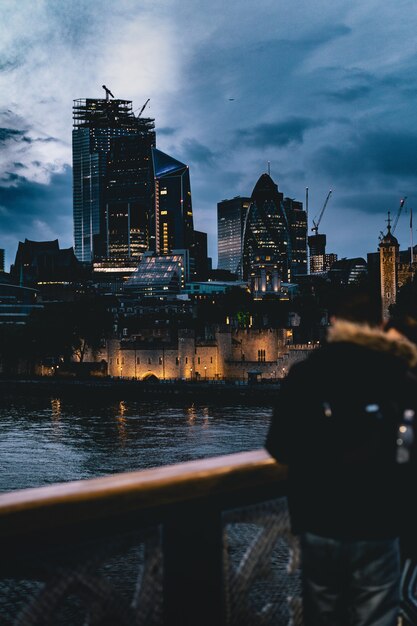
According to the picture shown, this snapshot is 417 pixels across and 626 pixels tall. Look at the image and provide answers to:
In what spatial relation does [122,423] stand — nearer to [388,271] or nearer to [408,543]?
[388,271]

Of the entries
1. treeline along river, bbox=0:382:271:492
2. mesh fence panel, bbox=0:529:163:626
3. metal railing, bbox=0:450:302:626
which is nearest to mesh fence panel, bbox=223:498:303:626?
metal railing, bbox=0:450:302:626

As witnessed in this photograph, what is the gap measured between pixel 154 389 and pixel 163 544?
62714 mm

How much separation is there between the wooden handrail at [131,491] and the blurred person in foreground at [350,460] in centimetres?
19

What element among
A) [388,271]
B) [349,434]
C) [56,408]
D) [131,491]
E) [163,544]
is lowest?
[56,408]

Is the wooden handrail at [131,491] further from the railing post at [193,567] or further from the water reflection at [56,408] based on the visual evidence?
the water reflection at [56,408]

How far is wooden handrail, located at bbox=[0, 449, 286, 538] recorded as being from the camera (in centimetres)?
244

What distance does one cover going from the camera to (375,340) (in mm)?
2807

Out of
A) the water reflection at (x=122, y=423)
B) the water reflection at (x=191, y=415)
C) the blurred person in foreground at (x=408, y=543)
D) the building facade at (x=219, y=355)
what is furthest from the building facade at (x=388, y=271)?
the blurred person in foreground at (x=408, y=543)

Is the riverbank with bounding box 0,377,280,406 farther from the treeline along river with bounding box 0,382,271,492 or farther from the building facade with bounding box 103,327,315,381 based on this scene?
the building facade with bounding box 103,327,315,381

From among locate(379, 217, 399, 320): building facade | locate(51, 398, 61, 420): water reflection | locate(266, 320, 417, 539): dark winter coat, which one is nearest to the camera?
locate(266, 320, 417, 539): dark winter coat

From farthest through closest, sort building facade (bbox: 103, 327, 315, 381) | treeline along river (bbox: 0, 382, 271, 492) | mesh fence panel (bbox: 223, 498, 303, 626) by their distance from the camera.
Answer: building facade (bbox: 103, 327, 315, 381) → treeline along river (bbox: 0, 382, 271, 492) → mesh fence panel (bbox: 223, 498, 303, 626)

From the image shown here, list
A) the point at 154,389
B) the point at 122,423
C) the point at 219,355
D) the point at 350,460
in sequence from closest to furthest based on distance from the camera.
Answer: the point at 350,460 < the point at 122,423 < the point at 154,389 < the point at 219,355

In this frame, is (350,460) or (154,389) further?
(154,389)

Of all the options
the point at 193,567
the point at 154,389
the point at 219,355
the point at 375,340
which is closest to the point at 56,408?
the point at 154,389
